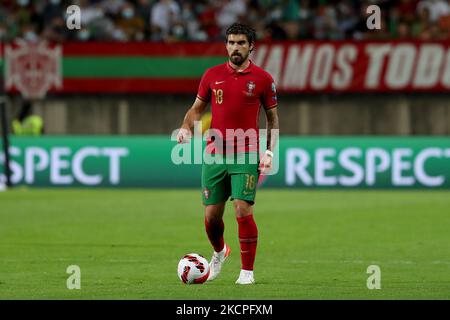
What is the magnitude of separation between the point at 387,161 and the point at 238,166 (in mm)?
14589

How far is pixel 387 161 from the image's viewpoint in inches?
1002

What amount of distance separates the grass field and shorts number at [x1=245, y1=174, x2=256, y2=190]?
2.83ft

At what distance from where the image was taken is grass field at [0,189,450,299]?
10.9m

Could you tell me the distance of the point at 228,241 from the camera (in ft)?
52.4

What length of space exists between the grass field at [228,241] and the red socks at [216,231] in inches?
14.8

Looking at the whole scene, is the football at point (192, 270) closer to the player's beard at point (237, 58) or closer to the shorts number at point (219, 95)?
the shorts number at point (219, 95)

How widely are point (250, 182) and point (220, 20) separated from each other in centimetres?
1815

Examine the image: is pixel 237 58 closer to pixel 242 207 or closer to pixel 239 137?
pixel 239 137

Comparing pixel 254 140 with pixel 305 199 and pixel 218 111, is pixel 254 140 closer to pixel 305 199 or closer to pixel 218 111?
pixel 218 111

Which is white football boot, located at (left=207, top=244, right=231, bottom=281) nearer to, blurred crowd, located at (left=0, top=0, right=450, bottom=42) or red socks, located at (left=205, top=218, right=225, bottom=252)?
red socks, located at (left=205, top=218, right=225, bottom=252)

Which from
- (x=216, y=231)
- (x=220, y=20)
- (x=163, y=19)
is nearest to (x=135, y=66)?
(x=163, y=19)

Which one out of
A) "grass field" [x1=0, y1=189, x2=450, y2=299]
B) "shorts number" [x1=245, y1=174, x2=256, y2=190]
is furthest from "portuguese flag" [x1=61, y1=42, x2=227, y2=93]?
"shorts number" [x1=245, y1=174, x2=256, y2=190]
